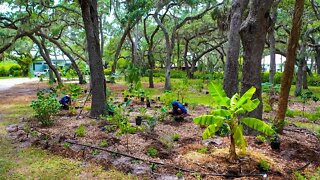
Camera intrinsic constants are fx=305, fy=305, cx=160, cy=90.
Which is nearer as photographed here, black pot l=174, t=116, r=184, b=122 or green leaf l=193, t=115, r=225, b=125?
green leaf l=193, t=115, r=225, b=125

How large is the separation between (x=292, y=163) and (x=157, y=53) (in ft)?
104

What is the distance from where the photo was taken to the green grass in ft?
14.0

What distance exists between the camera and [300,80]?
1478 centimetres

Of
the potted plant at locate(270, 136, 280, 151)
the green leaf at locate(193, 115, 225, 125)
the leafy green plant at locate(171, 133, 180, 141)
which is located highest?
the green leaf at locate(193, 115, 225, 125)

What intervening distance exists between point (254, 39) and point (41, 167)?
4089 millimetres

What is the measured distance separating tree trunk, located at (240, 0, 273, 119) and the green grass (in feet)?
9.26

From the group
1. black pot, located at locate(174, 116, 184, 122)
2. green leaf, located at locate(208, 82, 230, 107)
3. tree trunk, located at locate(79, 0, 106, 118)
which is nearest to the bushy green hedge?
tree trunk, located at locate(79, 0, 106, 118)

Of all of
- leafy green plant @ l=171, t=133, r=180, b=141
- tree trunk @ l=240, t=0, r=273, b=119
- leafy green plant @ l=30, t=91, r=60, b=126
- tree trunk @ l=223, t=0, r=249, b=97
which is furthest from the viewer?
leafy green plant @ l=30, t=91, r=60, b=126

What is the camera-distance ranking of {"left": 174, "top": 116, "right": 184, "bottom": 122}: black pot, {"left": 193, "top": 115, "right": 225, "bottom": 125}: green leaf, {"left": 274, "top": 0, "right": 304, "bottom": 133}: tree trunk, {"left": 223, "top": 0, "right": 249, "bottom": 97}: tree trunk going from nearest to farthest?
{"left": 193, "top": 115, "right": 225, "bottom": 125}: green leaf → {"left": 274, "top": 0, "right": 304, "bottom": 133}: tree trunk → {"left": 223, "top": 0, "right": 249, "bottom": 97}: tree trunk → {"left": 174, "top": 116, "right": 184, "bottom": 122}: black pot

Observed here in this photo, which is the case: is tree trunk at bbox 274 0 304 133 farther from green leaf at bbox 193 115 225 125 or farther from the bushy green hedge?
the bushy green hedge

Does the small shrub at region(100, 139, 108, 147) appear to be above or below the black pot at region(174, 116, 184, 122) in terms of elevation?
below

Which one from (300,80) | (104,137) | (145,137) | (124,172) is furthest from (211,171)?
(300,80)

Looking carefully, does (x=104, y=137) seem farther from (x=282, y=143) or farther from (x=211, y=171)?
(x=282, y=143)

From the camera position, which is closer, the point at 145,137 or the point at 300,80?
the point at 145,137
